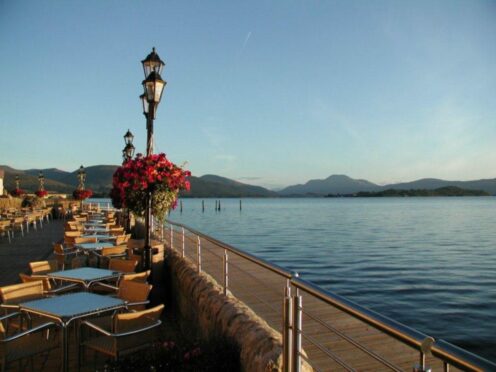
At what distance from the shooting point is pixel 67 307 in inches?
158

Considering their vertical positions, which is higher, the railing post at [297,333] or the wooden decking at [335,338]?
the railing post at [297,333]

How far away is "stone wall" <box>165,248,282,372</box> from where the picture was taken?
9.85ft

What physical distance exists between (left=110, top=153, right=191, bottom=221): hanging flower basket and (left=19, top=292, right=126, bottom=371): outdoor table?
2.34 meters

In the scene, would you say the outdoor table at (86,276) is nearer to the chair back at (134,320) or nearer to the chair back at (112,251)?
the chair back at (134,320)

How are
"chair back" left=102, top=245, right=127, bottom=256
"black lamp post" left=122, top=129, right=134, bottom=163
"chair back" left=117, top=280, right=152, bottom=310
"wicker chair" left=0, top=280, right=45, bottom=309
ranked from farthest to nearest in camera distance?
"black lamp post" left=122, top=129, right=134, bottom=163 → "chair back" left=102, top=245, right=127, bottom=256 → "chair back" left=117, top=280, right=152, bottom=310 → "wicker chair" left=0, top=280, right=45, bottom=309

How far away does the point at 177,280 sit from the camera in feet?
21.1

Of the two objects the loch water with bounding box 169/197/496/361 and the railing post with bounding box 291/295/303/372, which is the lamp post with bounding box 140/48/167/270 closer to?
the railing post with bounding box 291/295/303/372

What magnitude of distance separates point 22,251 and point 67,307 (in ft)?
31.5

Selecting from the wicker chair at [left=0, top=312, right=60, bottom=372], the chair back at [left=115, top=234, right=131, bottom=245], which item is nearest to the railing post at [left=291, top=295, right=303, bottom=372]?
the wicker chair at [left=0, top=312, right=60, bottom=372]

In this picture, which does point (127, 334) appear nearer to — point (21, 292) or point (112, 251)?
point (21, 292)

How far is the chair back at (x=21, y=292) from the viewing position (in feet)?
14.9

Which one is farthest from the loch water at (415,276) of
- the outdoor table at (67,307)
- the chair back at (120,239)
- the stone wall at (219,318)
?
the outdoor table at (67,307)

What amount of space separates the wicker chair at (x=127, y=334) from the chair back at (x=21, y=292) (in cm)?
122

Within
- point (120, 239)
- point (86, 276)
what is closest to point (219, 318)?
point (86, 276)
